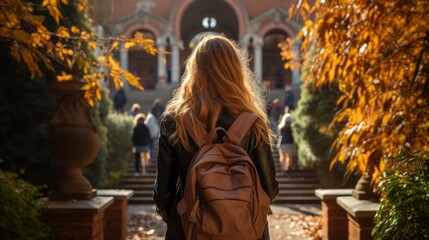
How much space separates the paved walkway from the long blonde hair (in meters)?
5.45

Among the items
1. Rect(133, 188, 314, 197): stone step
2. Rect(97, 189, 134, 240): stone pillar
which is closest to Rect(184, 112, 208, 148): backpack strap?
A: Rect(97, 189, 134, 240): stone pillar

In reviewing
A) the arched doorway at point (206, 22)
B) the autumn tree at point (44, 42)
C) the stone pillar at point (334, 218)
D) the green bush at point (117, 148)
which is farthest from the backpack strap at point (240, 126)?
the arched doorway at point (206, 22)

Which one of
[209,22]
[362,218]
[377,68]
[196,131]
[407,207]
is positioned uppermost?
[209,22]

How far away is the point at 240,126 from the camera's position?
118 inches

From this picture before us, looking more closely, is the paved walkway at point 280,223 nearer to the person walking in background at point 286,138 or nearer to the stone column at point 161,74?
the person walking in background at point 286,138

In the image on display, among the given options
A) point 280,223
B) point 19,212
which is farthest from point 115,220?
point 280,223

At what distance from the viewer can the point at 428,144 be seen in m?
5.23

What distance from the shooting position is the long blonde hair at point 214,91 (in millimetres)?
3070

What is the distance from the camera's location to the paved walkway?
885 cm

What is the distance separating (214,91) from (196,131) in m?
0.27

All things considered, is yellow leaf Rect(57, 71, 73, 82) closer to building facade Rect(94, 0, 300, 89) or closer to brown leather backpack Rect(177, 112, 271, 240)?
brown leather backpack Rect(177, 112, 271, 240)

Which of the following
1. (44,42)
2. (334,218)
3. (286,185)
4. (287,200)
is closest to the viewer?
(44,42)

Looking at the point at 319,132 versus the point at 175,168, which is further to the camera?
the point at 319,132

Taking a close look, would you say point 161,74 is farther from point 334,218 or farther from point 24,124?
point 334,218
